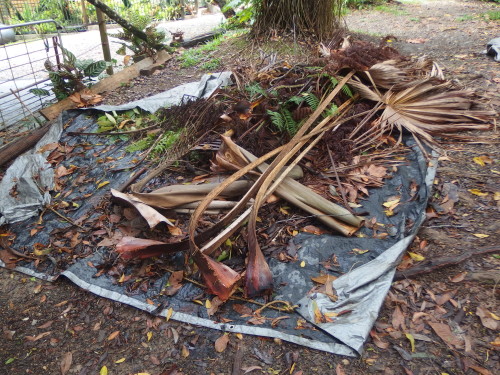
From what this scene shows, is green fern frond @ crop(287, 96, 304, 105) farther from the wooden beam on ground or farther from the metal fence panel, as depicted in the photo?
the metal fence panel

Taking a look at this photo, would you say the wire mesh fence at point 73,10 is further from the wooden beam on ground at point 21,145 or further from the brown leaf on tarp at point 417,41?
the wooden beam on ground at point 21,145

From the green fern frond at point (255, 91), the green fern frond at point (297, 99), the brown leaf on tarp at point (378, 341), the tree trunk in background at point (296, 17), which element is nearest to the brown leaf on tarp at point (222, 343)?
the brown leaf on tarp at point (378, 341)

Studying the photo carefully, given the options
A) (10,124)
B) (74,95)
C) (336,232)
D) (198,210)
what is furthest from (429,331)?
(10,124)

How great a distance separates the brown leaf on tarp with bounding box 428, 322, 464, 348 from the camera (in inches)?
70.3

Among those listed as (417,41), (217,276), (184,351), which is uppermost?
(417,41)

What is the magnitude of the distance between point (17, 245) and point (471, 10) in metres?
9.89

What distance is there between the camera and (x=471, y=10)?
8344 millimetres

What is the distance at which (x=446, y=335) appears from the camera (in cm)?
182

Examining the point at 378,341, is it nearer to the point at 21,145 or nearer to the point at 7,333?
the point at 7,333

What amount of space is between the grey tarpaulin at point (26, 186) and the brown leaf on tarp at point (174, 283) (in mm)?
1574

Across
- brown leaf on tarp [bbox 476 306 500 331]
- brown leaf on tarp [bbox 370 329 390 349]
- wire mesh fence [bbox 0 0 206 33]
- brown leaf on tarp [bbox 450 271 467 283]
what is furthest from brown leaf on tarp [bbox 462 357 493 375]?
wire mesh fence [bbox 0 0 206 33]

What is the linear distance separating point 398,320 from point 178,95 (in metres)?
3.33

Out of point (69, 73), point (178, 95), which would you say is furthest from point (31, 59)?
point (178, 95)

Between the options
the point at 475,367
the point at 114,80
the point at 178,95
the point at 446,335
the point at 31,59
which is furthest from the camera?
the point at 31,59
